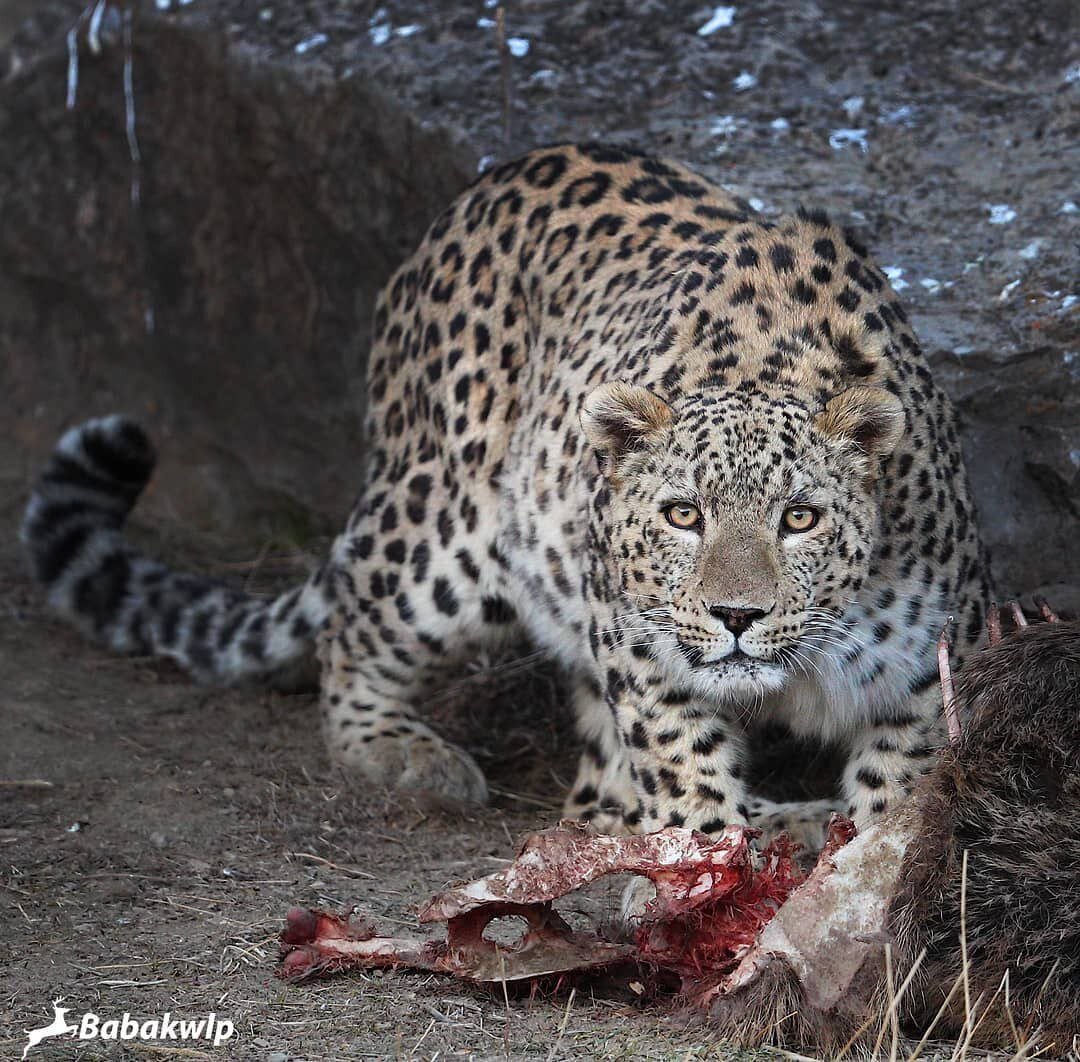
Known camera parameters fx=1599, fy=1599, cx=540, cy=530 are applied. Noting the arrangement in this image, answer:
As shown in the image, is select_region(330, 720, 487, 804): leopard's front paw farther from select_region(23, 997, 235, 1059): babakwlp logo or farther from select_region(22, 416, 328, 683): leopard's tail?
select_region(23, 997, 235, 1059): babakwlp logo

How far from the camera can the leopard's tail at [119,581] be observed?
21.9 ft

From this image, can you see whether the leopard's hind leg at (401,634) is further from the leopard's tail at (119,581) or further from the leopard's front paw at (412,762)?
the leopard's tail at (119,581)

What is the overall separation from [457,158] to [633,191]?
1.60m

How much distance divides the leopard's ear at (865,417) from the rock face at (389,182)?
1.48 metres

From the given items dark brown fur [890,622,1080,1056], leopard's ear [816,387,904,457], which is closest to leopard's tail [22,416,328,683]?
leopard's ear [816,387,904,457]

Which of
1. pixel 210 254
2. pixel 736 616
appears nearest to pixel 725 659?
pixel 736 616

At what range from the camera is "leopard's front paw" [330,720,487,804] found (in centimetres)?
585

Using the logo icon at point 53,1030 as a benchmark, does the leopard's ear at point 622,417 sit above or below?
above

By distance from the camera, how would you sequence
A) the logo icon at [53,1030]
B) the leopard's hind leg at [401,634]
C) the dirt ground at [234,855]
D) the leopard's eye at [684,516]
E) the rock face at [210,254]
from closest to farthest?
the logo icon at [53,1030] → the dirt ground at [234,855] → the leopard's eye at [684,516] → the leopard's hind leg at [401,634] → the rock face at [210,254]

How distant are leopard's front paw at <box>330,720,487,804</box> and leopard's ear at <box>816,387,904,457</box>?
2.27 metres

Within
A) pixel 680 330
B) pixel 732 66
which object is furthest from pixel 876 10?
pixel 680 330

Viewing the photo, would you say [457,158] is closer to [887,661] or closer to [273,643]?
[273,643]

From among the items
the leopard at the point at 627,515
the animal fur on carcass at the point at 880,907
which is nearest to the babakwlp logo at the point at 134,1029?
the animal fur on carcass at the point at 880,907

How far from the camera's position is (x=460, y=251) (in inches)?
236
